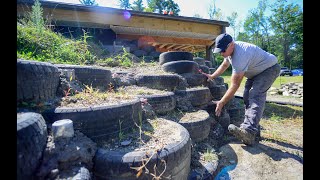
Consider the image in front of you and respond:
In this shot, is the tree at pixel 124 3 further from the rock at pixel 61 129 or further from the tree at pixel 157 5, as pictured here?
the rock at pixel 61 129

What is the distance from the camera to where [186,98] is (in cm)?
325

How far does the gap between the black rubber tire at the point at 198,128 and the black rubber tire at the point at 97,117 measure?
3.13ft

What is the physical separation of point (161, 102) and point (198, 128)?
64 centimetres

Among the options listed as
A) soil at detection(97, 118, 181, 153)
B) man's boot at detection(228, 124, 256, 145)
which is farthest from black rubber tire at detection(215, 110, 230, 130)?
soil at detection(97, 118, 181, 153)

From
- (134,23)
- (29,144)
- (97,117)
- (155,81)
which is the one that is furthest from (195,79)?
(134,23)

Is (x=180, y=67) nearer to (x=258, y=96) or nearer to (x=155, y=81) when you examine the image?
(x=155, y=81)

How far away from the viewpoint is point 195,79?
375 cm

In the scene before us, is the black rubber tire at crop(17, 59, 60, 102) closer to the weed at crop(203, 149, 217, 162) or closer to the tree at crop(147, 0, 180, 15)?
the weed at crop(203, 149, 217, 162)

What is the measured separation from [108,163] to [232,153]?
6.60 ft

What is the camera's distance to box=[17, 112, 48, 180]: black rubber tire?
950 mm

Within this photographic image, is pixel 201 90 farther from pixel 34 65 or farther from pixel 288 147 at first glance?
pixel 34 65

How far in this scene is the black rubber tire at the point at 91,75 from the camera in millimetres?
2295
